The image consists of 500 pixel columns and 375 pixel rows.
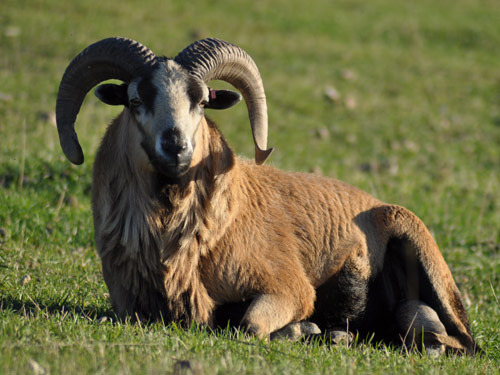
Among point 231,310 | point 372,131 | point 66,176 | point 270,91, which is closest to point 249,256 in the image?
point 231,310

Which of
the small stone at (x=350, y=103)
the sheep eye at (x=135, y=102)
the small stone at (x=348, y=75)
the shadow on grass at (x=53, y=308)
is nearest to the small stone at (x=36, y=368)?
the shadow on grass at (x=53, y=308)

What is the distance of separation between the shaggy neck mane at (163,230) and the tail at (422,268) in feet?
6.80

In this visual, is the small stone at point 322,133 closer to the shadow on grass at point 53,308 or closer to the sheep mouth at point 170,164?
the shadow on grass at point 53,308

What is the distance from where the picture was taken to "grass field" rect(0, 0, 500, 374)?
468 cm

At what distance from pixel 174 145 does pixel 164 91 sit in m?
0.53

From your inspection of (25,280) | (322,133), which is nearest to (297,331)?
(25,280)

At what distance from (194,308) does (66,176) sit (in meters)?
4.32

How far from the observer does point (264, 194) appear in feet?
22.3

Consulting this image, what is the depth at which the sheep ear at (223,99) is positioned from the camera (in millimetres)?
6336

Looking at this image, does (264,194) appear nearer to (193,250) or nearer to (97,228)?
(193,250)

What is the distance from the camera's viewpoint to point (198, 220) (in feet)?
19.6

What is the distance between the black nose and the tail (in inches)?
109

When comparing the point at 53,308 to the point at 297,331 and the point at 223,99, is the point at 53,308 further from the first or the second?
the point at 223,99

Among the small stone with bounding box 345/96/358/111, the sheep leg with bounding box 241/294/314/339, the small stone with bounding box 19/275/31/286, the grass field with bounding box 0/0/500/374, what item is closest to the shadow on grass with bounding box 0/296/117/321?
the grass field with bounding box 0/0/500/374
